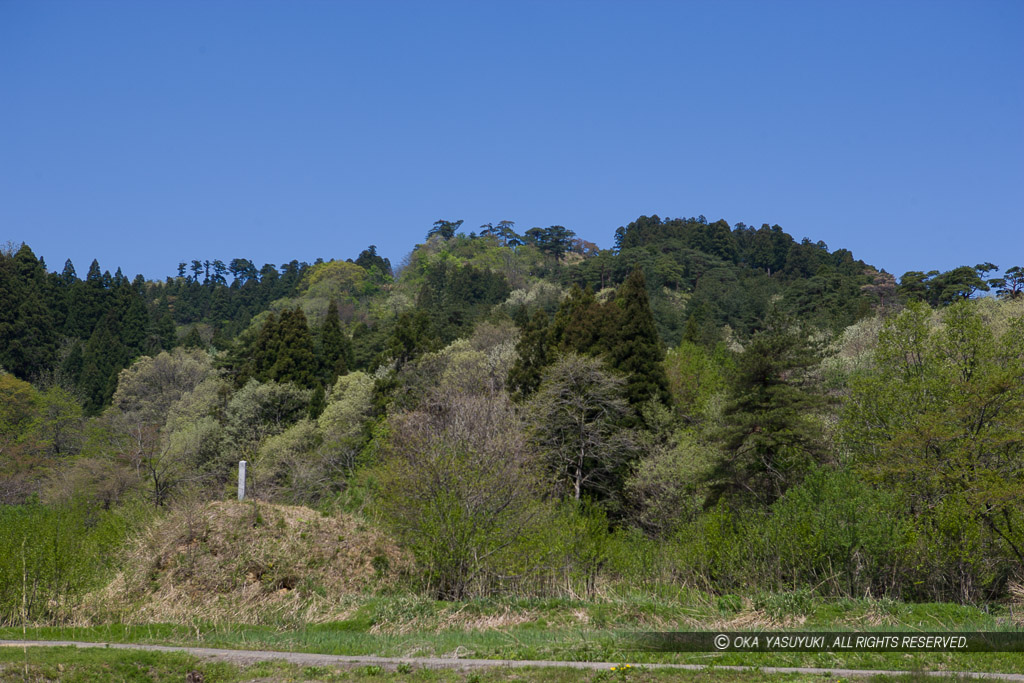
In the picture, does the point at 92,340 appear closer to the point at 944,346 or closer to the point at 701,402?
the point at 701,402

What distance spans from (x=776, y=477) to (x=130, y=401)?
53.9m

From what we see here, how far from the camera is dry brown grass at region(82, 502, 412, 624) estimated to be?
52.7 ft

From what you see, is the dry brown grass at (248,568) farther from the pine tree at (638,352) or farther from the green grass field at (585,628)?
the pine tree at (638,352)

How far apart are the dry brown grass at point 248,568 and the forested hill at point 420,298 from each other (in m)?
31.4

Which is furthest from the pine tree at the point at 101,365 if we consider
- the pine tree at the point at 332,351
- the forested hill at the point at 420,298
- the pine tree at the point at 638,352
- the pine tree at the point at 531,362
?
the pine tree at the point at 638,352

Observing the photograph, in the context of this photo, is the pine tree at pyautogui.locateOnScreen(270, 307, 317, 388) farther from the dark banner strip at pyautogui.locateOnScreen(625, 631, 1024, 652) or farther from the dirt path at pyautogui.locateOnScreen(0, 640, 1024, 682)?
the dark banner strip at pyautogui.locateOnScreen(625, 631, 1024, 652)

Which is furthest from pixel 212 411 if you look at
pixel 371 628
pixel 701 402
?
pixel 371 628

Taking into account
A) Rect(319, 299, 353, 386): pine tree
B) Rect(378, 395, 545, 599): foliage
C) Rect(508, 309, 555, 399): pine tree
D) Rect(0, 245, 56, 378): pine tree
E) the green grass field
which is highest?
Rect(0, 245, 56, 378): pine tree

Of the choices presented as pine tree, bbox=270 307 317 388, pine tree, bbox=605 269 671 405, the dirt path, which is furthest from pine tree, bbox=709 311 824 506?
pine tree, bbox=270 307 317 388

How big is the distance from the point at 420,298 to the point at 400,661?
7194 cm

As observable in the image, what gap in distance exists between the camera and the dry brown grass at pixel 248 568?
52.7ft

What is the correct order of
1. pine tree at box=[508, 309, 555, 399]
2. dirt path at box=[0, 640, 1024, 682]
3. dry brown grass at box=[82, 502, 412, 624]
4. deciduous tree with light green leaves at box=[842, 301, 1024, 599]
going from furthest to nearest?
pine tree at box=[508, 309, 555, 399]
deciduous tree with light green leaves at box=[842, 301, 1024, 599]
dry brown grass at box=[82, 502, 412, 624]
dirt path at box=[0, 640, 1024, 682]

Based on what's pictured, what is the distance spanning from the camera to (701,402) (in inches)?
1548

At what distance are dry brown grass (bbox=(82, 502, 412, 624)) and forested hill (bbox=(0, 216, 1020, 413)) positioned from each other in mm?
31356
